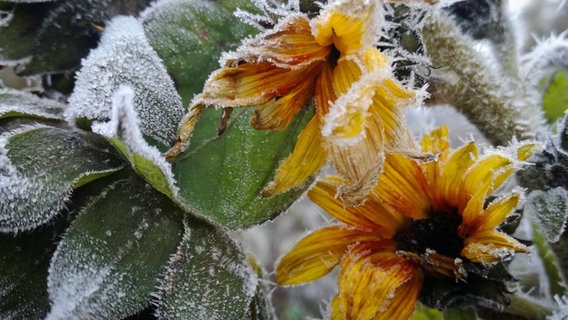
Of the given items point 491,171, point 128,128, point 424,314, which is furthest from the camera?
point 424,314

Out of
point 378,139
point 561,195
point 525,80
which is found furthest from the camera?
point 525,80

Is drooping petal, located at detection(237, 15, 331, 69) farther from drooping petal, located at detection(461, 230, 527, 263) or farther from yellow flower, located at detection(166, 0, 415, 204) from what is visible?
drooping petal, located at detection(461, 230, 527, 263)

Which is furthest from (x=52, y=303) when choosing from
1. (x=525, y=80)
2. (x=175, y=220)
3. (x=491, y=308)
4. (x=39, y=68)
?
(x=525, y=80)

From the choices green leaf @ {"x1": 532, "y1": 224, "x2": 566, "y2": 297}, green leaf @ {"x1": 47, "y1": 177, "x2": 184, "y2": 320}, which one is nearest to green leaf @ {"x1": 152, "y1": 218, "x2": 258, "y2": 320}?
green leaf @ {"x1": 47, "y1": 177, "x2": 184, "y2": 320}

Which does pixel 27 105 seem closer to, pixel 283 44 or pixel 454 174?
pixel 283 44

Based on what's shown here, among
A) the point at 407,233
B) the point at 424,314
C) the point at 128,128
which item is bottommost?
the point at 424,314

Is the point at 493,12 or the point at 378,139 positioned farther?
the point at 493,12

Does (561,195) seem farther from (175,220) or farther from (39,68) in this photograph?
(39,68)

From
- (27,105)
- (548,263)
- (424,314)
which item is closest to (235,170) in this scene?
(27,105)
